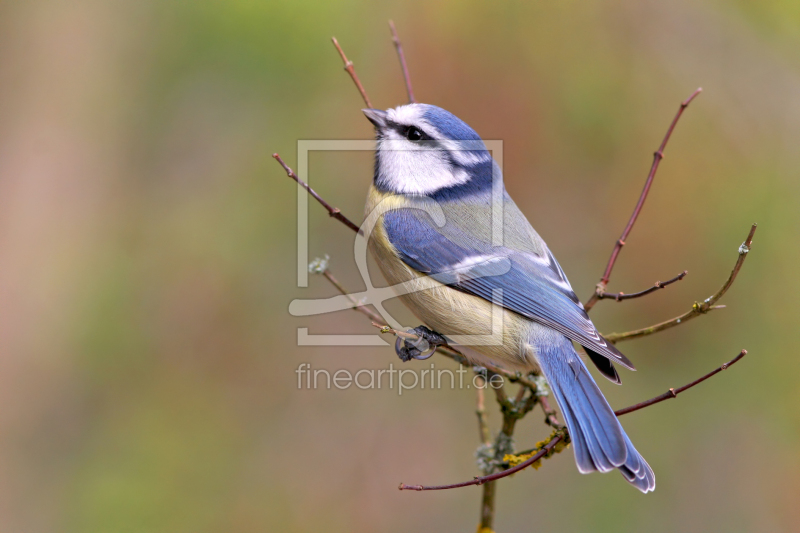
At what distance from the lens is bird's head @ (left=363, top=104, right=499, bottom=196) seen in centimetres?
283

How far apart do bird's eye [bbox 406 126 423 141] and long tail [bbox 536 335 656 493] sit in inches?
40.3

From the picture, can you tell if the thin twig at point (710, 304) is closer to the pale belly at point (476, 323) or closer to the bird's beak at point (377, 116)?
the pale belly at point (476, 323)

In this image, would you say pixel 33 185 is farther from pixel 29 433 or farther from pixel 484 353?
pixel 484 353

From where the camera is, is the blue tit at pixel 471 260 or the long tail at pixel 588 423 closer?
the long tail at pixel 588 423

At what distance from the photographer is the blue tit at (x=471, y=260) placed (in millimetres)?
2531

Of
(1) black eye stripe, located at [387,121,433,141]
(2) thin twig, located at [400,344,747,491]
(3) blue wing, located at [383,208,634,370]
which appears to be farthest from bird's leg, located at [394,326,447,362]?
(1) black eye stripe, located at [387,121,433,141]

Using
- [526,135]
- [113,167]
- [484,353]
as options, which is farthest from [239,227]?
[484,353]

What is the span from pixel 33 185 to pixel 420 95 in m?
2.71

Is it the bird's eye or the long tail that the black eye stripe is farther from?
the long tail

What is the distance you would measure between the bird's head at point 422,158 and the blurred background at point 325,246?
1378mm

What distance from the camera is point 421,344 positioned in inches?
99.7

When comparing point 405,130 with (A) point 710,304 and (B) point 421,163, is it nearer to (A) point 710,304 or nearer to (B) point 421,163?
(B) point 421,163

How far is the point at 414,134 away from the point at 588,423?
1.38 meters

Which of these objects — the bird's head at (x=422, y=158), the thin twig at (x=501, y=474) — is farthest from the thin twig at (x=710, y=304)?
the bird's head at (x=422, y=158)
